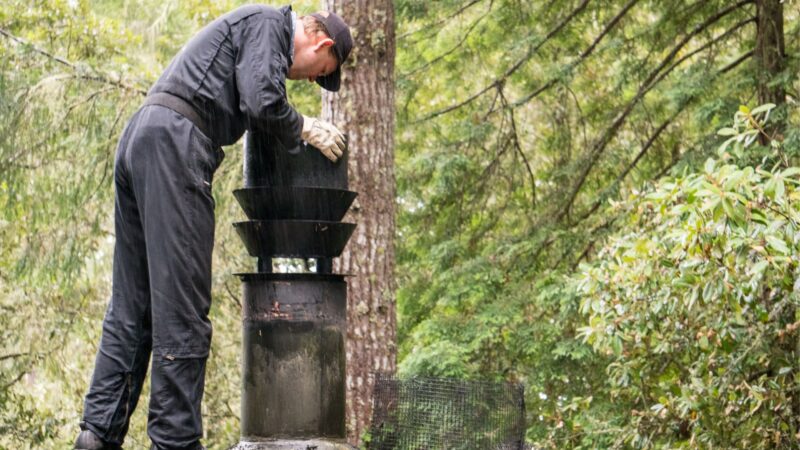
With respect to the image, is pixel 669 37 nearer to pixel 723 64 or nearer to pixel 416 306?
pixel 723 64

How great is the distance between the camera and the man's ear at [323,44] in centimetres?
386

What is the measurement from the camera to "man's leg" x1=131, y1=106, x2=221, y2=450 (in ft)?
11.1

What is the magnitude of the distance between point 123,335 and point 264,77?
1031 mm

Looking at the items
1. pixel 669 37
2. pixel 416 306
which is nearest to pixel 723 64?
pixel 669 37

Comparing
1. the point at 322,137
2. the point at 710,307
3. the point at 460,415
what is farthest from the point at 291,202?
the point at 710,307

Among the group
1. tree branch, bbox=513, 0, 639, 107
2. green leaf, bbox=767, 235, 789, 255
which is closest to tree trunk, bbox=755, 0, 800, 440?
tree branch, bbox=513, 0, 639, 107

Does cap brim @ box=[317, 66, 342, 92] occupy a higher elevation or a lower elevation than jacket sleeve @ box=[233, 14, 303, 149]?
higher

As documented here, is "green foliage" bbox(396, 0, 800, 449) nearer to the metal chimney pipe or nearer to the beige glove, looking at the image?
the metal chimney pipe

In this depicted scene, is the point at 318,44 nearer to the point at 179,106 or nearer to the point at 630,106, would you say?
the point at 179,106

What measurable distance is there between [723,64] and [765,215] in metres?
4.25

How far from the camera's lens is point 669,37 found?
8.38 m

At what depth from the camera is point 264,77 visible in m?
3.53

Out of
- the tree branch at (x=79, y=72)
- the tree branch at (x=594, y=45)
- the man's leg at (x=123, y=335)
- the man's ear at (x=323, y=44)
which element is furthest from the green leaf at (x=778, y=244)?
the tree branch at (x=79, y=72)

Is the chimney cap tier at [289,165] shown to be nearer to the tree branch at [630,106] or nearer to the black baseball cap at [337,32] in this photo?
the black baseball cap at [337,32]
